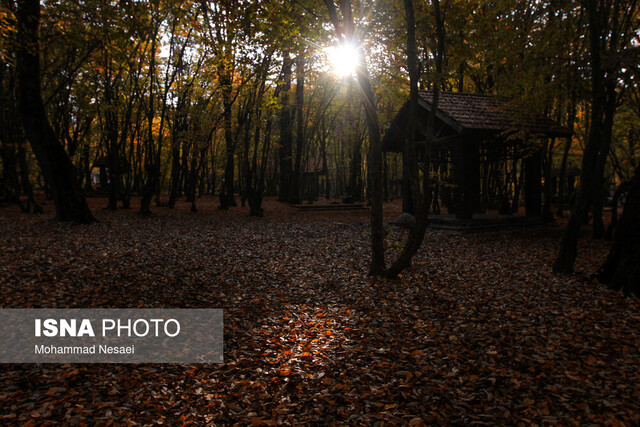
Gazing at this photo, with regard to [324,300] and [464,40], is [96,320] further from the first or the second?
[464,40]

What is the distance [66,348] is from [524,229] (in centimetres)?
1638

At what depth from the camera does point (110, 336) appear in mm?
5059

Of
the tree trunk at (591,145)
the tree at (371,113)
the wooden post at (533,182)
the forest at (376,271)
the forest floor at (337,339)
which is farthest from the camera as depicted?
the wooden post at (533,182)

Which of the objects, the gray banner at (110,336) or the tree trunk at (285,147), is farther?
the tree trunk at (285,147)

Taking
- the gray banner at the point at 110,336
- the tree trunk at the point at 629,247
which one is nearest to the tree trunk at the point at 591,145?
the tree trunk at the point at 629,247

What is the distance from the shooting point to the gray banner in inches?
180

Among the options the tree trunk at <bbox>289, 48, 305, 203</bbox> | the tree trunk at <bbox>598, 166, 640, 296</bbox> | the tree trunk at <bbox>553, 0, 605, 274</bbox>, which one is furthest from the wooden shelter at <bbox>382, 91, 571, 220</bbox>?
the tree trunk at <bbox>289, 48, 305, 203</bbox>

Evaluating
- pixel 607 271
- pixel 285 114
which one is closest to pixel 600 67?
pixel 607 271

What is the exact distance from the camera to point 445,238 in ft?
44.7

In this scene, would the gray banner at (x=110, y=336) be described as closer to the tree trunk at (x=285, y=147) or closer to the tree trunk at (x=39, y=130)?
the tree trunk at (x=39, y=130)

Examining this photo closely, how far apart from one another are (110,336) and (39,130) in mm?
10835

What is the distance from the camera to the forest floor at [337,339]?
3629mm

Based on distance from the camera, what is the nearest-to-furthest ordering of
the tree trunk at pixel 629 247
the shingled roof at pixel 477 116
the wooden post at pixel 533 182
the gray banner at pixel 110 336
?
the gray banner at pixel 110 336
the tree trunk at pixel 629 247
the shingled roof at pixel 477 116
the wooden post at pixel 533 182

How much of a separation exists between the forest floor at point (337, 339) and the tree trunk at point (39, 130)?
2408mm
